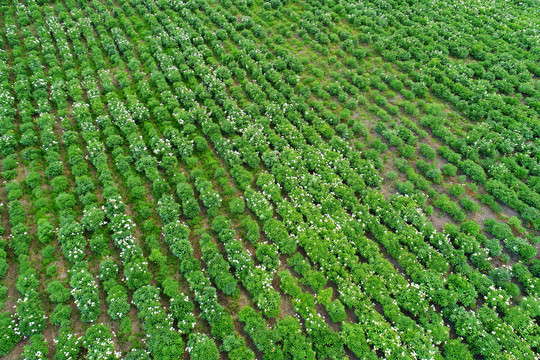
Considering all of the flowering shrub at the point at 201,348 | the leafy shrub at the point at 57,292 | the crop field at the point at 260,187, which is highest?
the crop field at the point at 260,187

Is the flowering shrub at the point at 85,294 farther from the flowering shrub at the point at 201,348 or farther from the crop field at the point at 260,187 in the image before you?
the flowering shrub at the point at 201,348

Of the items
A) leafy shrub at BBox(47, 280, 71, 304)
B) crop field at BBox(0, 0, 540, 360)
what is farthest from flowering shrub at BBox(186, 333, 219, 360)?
leafy shrub at BBox(47, 280, 71, 304)

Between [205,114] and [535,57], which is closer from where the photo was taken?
[205,114]

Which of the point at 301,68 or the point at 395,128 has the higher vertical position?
the point at 301,68

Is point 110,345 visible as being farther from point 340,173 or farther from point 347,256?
point 340,173

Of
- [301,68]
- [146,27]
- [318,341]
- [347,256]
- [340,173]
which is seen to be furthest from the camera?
[146,27]

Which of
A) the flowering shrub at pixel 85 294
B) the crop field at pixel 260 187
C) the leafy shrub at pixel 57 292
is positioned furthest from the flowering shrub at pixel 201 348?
the leafy shrub at pixel 57 292

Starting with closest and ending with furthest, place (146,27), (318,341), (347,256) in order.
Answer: (318,341) → (347,256) → (146,27)

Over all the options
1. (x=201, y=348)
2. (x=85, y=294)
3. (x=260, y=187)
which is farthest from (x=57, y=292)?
(x=260, y=187)

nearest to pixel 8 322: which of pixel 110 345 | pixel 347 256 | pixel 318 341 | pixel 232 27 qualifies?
pixel 110 345
